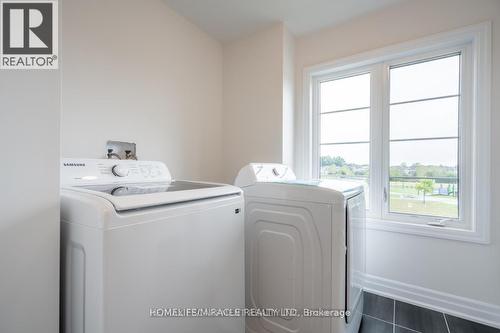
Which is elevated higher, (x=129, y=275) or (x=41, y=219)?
(x=41, y=219)

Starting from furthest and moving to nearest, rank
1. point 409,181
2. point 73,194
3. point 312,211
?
1. point 409,181
2. point 312,211
3. point 73,194

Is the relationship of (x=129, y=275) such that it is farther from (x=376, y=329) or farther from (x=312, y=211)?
(x=376, y=329)

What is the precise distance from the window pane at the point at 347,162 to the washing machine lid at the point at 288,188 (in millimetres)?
691

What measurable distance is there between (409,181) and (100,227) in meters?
2.25

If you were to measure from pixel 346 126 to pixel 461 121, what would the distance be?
854 mm

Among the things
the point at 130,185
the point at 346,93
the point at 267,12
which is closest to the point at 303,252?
the point at 130,185

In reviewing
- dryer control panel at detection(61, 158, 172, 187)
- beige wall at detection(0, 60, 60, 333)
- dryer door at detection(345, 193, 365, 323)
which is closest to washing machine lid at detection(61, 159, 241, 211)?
dryer control panel at detection(61, 158, 172, 187)

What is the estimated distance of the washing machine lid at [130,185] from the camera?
2.60ft

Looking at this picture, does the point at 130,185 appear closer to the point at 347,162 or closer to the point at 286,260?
the point at 286,260

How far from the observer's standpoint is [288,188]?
1348mm

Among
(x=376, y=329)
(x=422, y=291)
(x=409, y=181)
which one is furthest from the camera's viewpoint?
(x=409, y=181)

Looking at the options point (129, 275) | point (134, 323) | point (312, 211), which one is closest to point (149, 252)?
point (129, 275)

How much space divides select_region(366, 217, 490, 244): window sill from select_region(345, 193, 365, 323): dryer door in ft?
1.70

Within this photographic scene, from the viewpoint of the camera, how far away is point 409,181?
197 cm
